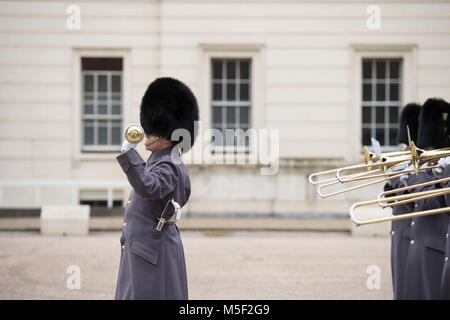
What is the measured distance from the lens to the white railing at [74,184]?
12484mm

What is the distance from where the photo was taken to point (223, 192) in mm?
12320

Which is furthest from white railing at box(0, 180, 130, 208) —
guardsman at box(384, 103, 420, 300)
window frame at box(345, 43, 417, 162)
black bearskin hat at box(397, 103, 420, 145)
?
guardsman at box(384, 103, 420, 300)

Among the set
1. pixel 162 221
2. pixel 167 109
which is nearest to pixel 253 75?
pixel 167 109

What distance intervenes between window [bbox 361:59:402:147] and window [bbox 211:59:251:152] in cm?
223

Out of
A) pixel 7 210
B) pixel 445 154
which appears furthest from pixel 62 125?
pixel 445 154

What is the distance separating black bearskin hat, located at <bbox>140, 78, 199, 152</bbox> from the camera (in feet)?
12.8

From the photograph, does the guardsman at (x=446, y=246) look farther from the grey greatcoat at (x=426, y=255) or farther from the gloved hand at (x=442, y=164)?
the grey greatcoat at (x=426, y=255)

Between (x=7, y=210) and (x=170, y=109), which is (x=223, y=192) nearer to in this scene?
(x=7, y=210)

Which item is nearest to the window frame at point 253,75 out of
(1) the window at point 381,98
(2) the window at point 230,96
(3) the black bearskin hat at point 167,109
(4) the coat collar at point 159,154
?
(2) the window at point 230,96

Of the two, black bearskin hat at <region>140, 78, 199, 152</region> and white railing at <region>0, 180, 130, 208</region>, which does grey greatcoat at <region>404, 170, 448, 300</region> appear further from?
white railing at <region>0, 180, 130, 208</region>

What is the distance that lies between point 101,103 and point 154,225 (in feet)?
31.8

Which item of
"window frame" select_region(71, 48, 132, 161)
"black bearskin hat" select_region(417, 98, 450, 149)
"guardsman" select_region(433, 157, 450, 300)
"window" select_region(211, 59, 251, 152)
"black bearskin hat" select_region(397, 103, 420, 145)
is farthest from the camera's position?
"window" select_region(211, 59, 251, 152)

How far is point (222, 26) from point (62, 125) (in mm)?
3530

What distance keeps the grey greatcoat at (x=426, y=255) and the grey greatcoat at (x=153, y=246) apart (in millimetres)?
1690
